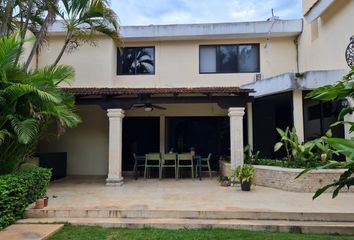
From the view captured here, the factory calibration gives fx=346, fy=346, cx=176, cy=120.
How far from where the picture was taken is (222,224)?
6.99 meters

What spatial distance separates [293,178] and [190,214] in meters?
3.82

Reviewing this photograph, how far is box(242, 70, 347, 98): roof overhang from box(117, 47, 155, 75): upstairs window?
5.64 metres

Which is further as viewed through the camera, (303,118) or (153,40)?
(153,40)

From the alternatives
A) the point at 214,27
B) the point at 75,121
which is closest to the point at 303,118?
the point at 214,27

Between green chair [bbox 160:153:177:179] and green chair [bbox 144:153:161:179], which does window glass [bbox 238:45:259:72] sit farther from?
green chair [bbox 144:153:161:179]

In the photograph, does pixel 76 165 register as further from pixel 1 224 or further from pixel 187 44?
pixel 1 224

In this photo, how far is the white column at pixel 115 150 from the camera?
11.7 meters

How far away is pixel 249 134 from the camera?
13211mm

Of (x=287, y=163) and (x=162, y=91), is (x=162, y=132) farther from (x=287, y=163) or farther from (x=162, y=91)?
(x=287, y=163)

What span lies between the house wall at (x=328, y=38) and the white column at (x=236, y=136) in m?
3.66

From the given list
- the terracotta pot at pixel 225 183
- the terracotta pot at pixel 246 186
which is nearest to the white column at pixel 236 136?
the terracotta pot at pixel 225 183

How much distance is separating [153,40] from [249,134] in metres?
5.88

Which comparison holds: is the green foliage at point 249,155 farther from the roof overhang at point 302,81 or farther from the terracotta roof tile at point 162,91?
the terracotta roof tile at point 162,91

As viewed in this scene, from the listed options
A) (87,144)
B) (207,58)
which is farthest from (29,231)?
(207,58)
